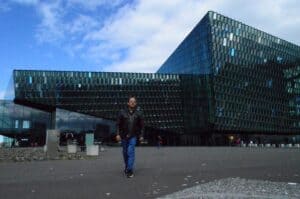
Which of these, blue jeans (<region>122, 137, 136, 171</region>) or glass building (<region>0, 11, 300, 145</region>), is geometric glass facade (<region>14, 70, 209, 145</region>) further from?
blue jeans (<region>122, 137, 136, 171</region>)

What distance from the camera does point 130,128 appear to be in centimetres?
1129

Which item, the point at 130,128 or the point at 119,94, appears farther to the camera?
the point at 119,94

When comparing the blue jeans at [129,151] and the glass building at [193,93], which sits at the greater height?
the glass building at [193,93]

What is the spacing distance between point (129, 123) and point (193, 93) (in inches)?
3548

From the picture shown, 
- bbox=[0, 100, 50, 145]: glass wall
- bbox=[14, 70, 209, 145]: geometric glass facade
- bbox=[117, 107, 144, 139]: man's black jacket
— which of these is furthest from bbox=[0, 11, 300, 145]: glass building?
bbox=[117, 107, 144, 139]: man's black jacket

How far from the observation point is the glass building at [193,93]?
93062 mm

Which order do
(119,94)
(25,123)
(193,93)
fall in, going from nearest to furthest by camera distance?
(119,94), (25,123), (193,93)

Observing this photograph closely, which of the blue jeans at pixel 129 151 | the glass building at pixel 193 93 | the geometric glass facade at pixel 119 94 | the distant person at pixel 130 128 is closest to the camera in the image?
the blue jeans at pixel 129 151

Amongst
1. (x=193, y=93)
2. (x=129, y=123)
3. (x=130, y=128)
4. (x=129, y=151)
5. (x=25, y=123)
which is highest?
(x=193, y=93)

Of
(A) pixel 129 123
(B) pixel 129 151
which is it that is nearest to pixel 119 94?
(A) pixel 129 123

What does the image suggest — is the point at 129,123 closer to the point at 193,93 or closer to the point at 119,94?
the point at 119,94

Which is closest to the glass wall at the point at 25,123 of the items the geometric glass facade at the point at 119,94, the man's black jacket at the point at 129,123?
the geometric glass facade at the point at 119,94

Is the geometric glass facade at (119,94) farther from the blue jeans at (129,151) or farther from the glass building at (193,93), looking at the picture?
the blue jeans at (129,151)

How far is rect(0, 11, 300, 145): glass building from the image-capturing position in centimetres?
9306
